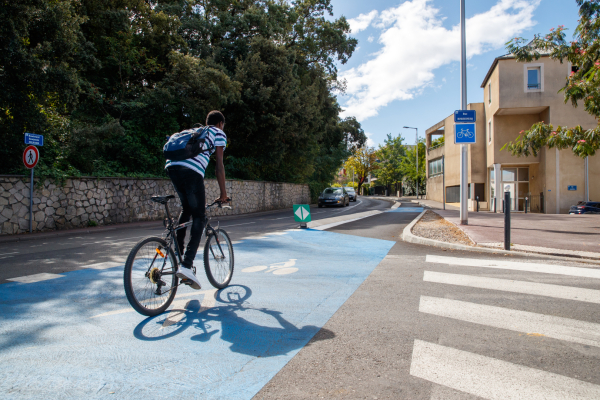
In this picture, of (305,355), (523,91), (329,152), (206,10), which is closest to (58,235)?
(305,355)

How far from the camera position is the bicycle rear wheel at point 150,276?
11.4 feet

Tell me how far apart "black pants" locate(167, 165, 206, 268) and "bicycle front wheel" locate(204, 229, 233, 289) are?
40 cm

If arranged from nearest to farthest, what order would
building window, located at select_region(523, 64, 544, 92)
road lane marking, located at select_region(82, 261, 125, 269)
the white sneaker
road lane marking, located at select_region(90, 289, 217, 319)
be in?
road lane marking, located at select_region(90, 289, 217, 319) < the white sneaker < road lane marking, located at select_region(82, 261, 125, 269) < building window, located at select_region(523, 64, 544, 92)

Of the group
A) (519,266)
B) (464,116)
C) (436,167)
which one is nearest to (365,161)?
(436,167)

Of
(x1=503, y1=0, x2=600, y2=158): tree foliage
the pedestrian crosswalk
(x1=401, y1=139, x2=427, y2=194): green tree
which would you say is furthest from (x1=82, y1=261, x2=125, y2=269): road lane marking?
(x1=401, y1=139, x2=427, y2=194): green tree

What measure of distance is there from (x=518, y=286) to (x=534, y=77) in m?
24.5

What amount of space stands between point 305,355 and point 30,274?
4.79 m

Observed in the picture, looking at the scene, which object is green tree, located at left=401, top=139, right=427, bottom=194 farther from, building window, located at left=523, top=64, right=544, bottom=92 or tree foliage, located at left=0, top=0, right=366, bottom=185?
building window, located at left=523, top=64, right=544, bottom=92

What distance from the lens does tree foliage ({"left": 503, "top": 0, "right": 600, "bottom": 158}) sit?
1116cm

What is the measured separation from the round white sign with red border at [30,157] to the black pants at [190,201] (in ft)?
33.7

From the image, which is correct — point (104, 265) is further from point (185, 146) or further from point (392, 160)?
point (392, 160)

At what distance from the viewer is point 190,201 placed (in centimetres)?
402

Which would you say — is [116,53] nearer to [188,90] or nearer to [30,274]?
[188,90]

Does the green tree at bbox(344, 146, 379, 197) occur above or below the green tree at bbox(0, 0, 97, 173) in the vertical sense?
above
